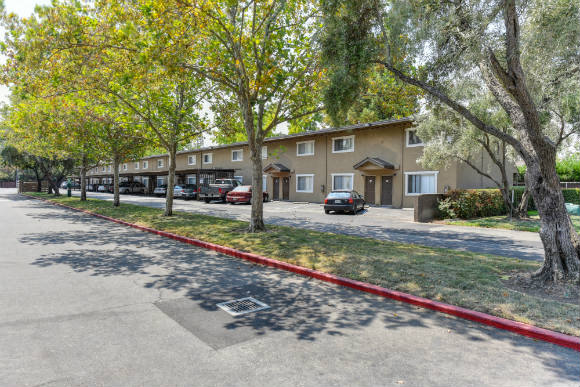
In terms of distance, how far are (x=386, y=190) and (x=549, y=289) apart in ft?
61.2

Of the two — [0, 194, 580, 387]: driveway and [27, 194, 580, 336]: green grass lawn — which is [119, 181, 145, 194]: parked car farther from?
[0, 194, 580, 387]: driveway

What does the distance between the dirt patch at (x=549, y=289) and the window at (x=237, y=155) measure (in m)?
31.7

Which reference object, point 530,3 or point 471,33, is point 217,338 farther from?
point 530,3

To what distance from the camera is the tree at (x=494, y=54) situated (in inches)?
225

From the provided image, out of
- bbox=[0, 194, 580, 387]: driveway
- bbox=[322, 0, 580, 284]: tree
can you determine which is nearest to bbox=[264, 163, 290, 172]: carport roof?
bbox=[322, 0, 580, 284]: tree

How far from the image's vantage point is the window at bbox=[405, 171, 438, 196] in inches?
834

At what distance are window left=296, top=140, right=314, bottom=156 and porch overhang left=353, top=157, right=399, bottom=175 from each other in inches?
230

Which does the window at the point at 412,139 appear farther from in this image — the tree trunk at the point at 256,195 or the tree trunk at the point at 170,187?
the tree trunk at the point at 170,187

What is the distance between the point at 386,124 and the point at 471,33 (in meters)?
16.4

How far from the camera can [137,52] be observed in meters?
10.0

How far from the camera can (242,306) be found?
16.2 ft

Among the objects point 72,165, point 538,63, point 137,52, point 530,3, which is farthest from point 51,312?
point 72,165

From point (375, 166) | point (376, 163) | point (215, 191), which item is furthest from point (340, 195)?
point (215, 191)

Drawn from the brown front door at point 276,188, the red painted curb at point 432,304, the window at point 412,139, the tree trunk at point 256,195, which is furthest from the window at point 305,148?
the red painted curb at point 432,304
